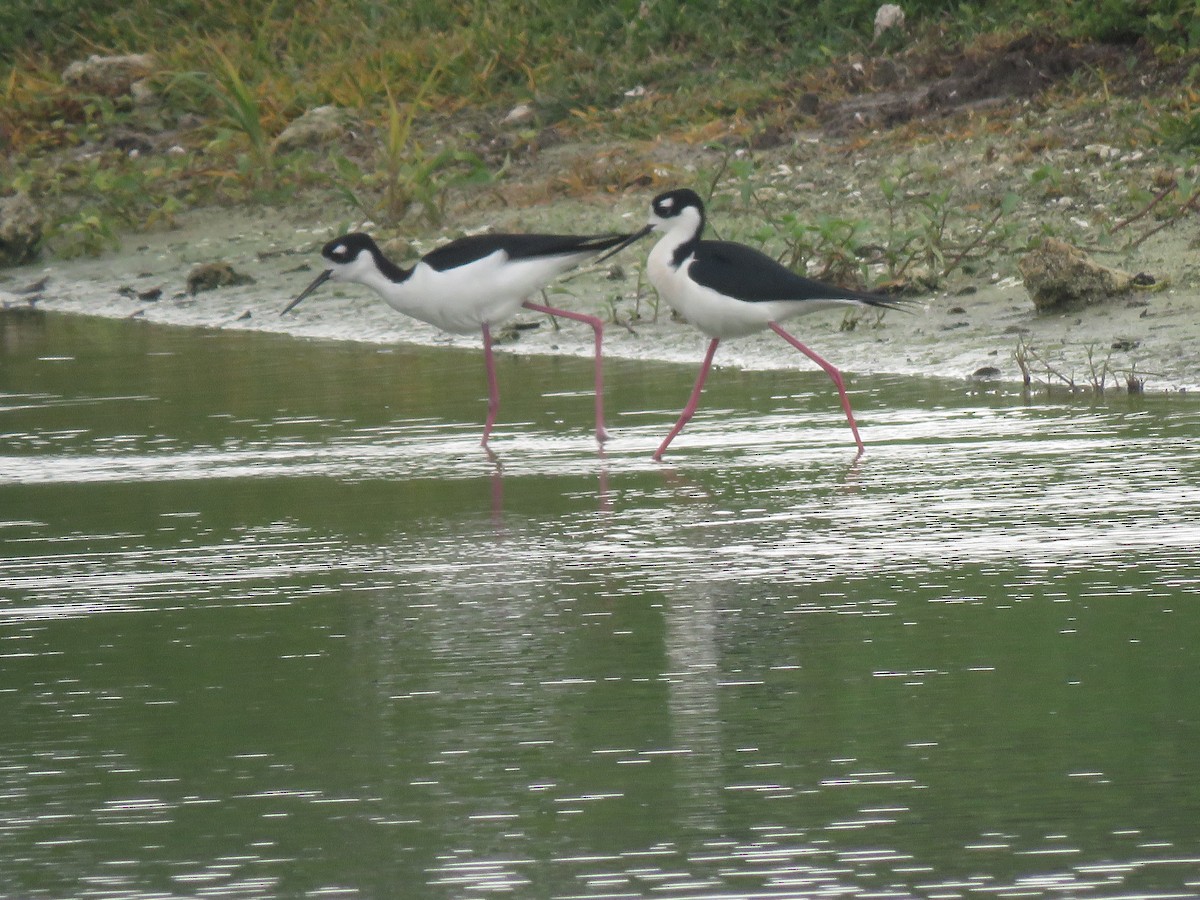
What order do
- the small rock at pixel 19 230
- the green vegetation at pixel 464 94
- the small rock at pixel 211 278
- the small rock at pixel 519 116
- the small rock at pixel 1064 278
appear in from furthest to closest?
the small rock at pixel 519 116 < the small rock at pixel 19 230 < the green vegetation at pixel 464 94 < the small rock at pixel 211 278 < the small rock at pixel 1064 278

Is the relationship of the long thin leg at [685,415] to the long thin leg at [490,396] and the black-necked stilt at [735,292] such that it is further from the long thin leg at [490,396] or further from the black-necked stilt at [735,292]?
the long thin leg at [490,396]

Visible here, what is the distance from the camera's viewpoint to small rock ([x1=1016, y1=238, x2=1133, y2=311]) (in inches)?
360

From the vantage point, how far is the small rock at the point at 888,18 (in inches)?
606

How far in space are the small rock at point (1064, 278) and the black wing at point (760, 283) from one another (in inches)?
56.0

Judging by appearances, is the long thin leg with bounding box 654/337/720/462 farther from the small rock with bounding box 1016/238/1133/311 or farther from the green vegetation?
the green vegetation

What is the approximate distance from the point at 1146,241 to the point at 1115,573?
230 inches

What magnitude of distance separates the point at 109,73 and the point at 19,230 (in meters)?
4.30

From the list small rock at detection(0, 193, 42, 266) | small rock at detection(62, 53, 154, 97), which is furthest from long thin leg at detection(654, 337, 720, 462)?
small rock at detection(62, 53, 154, 97)

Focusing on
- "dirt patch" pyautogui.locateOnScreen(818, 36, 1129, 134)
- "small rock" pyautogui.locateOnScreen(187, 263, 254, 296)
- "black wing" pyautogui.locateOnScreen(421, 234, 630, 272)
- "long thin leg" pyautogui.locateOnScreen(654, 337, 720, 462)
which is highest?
"dirt patch" pyautogui.locateOnScreen(818, 36, 1129, 134)

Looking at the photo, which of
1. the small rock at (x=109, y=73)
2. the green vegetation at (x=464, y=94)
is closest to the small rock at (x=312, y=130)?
the green vegetation at (x=464, y=94)

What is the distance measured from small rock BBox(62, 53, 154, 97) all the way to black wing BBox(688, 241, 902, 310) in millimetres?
11184

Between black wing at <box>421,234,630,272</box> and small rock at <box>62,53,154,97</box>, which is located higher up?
small rock at <box>62,53,154,97</box>

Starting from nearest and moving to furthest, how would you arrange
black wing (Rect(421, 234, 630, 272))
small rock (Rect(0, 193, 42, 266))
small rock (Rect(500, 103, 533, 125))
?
black wing (Rect(421, 234, 630, 272))
small rock (Rect(0, 193, 42, 266))
small rock (Rect(500, 103, 533, 125))

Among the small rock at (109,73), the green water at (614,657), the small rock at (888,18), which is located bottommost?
the green water at (614,657)
